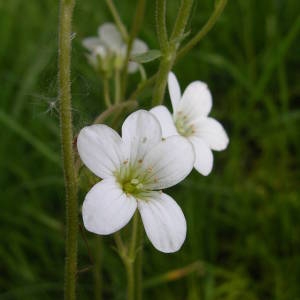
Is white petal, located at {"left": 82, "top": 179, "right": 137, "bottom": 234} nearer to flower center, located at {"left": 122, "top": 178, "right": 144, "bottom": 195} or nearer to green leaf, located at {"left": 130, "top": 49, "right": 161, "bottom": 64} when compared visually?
flower center, located at {"left": 122, "top": 178, "right": 144, "bottom": 195}

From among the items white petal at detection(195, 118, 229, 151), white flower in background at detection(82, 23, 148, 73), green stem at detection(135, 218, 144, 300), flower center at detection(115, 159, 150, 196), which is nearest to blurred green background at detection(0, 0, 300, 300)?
white flower in background at detection(82, 23, 148, 73)

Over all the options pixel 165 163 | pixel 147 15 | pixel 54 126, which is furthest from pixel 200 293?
pixel 147 15

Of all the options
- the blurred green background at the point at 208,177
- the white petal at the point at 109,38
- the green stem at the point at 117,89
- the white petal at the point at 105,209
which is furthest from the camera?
the blurred green background at the point at 208,177

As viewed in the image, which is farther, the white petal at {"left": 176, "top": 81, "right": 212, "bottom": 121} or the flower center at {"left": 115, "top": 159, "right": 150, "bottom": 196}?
the white petal at {"left": 176, "top": 81, "right": 212, "bottom": 121}

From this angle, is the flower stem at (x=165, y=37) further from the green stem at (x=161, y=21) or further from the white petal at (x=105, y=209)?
the white petal at (x=105, y=209)

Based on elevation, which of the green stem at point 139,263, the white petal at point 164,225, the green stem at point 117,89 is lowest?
the green stem at point 139,263

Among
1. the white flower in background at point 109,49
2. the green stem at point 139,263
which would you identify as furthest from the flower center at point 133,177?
the white flower in background at point 109,49
